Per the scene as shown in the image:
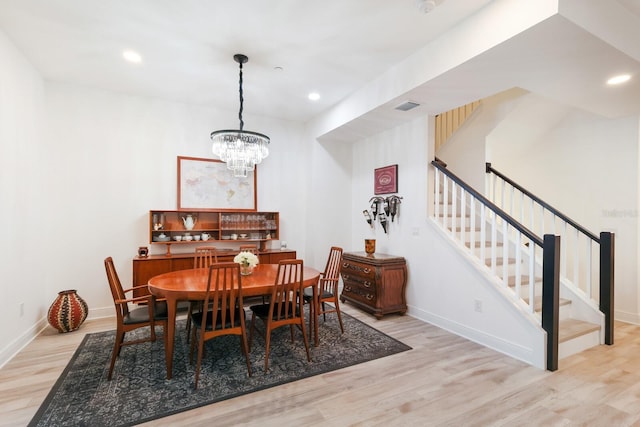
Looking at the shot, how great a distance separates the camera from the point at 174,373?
2.61 m

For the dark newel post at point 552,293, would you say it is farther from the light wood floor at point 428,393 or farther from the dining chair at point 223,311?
the dining chair at point 223,311

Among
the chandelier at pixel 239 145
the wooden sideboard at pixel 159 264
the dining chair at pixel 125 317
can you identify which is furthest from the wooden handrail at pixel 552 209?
the dining chair at pixel 125 317

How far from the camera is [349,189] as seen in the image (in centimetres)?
564

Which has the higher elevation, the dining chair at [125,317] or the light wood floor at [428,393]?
the dining chair at [125,317]

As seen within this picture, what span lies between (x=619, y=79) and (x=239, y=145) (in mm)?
3848

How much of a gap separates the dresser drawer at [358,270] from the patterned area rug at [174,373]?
30.2 inches

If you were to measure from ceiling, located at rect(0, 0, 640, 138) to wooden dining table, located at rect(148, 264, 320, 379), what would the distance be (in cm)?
235

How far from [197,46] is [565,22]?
3.16 metres

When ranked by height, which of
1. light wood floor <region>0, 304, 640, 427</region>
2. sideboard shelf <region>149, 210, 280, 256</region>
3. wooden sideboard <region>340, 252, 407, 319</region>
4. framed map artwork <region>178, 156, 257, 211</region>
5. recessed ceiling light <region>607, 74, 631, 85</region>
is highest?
recessed ceiling light <region>607, 74, 631, 85</region>

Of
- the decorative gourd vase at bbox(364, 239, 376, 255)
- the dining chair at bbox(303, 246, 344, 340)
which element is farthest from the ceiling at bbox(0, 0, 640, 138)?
the dining chair at bbox(303, 246, 344, 340)

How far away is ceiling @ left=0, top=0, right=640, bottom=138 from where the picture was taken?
8.29 feet

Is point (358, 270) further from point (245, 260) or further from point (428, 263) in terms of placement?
point (245, 260)

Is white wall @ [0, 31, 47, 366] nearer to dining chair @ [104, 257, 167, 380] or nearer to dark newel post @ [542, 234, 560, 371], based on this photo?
dining chair @ [104, 257, 167, 380]

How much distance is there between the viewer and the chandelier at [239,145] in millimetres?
3301
